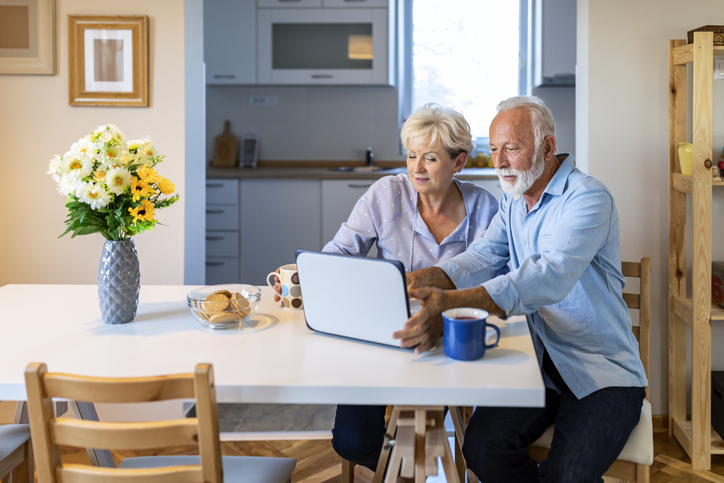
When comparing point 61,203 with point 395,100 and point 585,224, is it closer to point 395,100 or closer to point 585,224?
point 585,224

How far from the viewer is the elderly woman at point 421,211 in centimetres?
198

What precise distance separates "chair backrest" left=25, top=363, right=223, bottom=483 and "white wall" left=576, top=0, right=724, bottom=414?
2.08 metres

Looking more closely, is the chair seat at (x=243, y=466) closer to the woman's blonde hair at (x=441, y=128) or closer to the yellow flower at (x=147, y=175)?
the yellow flower at (x=147, y=175)

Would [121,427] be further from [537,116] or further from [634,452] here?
[537,116]

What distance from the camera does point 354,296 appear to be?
1.35m

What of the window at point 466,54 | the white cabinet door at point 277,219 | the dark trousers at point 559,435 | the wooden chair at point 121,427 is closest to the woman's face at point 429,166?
the dark trousers at point 559,435

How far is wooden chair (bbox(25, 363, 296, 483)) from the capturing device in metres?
1.03

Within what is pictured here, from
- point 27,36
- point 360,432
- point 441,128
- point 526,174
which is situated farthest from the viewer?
point 27,36

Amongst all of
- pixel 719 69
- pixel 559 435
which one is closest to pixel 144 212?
pixel 559 435

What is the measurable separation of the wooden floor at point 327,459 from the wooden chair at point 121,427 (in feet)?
4.20

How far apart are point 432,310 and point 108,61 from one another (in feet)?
6.39

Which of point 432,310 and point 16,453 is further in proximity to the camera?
point 16,453

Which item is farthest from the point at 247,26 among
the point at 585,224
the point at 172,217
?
the point at 585,224

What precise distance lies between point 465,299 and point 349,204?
9.44 feet
